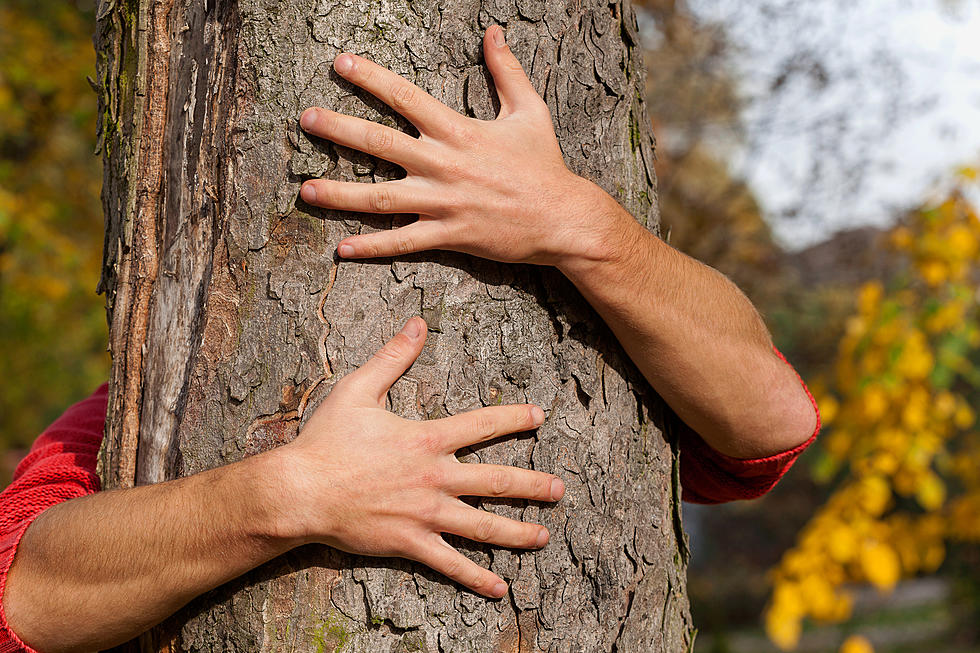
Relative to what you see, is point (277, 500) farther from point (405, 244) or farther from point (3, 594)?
point (3, 594)

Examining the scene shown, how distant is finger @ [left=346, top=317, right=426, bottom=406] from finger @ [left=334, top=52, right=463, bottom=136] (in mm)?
329

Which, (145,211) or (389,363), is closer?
(389,363)

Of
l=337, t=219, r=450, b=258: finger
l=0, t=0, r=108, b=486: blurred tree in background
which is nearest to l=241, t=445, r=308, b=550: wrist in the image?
l=337, t=219, r=450, b=258: finger

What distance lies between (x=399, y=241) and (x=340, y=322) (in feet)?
0.56

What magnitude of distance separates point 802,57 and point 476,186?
4.02 m

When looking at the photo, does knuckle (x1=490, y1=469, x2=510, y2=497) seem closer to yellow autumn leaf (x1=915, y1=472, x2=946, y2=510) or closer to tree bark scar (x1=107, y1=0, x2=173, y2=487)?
tree bark scar (x1=107, y1=0, x2=173, y2=487)

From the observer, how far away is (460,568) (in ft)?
4.13

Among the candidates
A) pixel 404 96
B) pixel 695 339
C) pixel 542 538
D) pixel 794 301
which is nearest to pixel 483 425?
pixel 542 538

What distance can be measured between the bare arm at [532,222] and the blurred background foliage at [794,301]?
2.29 ft

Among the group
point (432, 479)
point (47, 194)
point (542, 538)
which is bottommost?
point (542, 538)

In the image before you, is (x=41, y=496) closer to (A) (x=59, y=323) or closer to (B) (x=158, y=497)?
(B) (x=158, y=497)

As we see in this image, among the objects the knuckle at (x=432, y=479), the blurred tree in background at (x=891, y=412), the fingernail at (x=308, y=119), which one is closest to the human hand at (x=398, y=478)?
the knuckle at (x=432, y=479)

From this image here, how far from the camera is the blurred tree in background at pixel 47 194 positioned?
17.9ft

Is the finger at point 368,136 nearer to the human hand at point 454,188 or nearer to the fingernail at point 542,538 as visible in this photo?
the human hand at point 454,188
